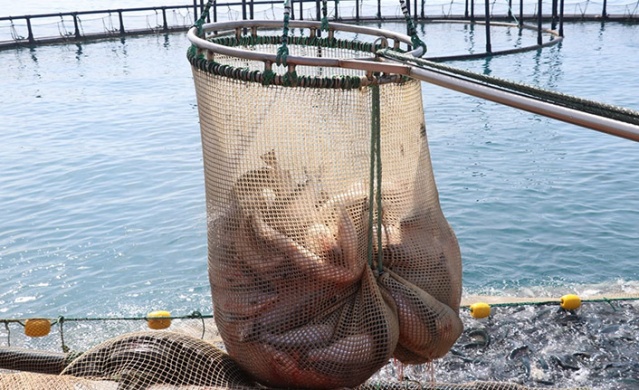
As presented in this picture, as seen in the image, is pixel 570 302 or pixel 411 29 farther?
pixel 570 302

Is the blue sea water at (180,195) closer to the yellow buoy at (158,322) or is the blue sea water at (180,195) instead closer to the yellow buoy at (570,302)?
the yellow buoy at (570,302)

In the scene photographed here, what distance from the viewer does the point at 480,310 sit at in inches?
254

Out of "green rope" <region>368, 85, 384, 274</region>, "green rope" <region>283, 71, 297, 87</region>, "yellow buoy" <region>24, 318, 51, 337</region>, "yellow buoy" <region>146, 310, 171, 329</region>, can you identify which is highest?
"green rope" <region>283, 71, 297, 87</region>

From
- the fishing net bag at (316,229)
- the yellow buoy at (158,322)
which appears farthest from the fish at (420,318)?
the yellow buoy at (158,322)

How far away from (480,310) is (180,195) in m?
8.06

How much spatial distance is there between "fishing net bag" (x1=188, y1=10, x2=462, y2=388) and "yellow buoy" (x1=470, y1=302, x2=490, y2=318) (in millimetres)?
3304

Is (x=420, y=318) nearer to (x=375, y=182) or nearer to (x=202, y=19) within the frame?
(x=375, y=182)

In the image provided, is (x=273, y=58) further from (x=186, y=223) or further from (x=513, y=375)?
(x=186, y=223)

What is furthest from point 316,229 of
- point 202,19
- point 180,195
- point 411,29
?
point 180,195

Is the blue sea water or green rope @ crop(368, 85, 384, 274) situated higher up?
green rope @ crop(368, 85, 384, 274)

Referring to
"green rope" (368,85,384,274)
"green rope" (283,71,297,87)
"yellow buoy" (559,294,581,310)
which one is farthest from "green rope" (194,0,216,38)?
"yellow buoy" (559,294,581,310)

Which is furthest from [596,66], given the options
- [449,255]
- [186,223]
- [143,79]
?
[449,255]

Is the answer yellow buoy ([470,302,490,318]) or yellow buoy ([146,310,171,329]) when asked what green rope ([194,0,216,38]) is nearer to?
yellow buoy ([146,310,171,329])

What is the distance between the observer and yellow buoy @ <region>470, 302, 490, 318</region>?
6.45m
